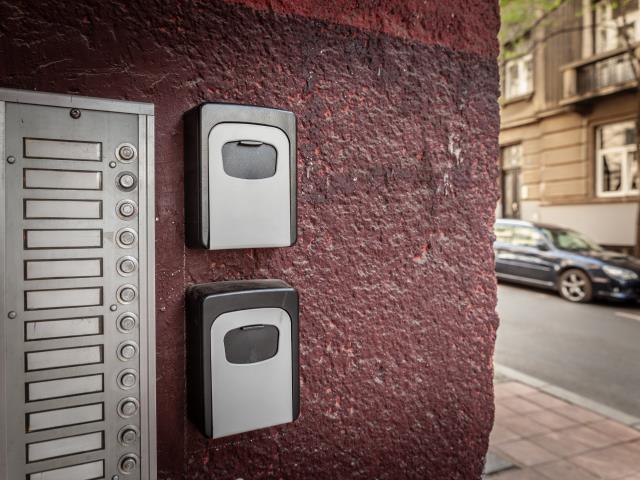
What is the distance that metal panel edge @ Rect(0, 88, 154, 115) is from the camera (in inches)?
42.4

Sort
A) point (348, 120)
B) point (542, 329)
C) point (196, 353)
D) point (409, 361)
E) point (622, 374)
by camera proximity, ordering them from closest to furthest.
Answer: point (196, 353) → point (348, 120) → point (409, 361) → point (622, 374) → point (542, 329)

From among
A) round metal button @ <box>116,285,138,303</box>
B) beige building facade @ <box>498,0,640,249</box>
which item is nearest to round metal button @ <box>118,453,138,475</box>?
round metal button @ <box>116,285,138,303</box>

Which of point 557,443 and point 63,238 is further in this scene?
point 557,443

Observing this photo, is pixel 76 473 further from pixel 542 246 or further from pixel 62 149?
pixel 542 246

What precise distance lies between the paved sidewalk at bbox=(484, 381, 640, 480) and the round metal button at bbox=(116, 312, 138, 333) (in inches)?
94.7

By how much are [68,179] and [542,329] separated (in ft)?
21.1

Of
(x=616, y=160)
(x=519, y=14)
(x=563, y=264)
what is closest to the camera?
(x=563, y=264)

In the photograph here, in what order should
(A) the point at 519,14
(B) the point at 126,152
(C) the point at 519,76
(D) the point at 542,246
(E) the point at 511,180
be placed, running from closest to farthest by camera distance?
(B) the point at 126,152 < (D) the point at 542,246 < (A) the point at 519,14 < (C) the point at 519,76 < (E) the point at 511,180

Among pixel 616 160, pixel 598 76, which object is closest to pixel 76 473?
pixel 616 160

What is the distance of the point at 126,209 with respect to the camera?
1185mm

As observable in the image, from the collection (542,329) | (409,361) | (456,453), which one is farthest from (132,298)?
(542,329)

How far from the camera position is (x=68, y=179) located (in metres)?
1.12

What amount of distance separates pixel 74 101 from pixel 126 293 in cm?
45

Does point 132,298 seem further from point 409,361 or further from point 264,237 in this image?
point 409,361
